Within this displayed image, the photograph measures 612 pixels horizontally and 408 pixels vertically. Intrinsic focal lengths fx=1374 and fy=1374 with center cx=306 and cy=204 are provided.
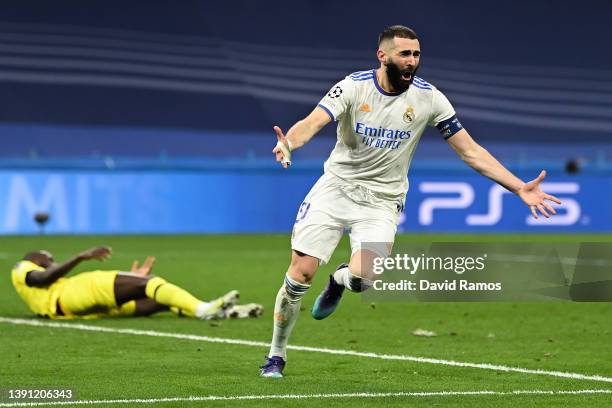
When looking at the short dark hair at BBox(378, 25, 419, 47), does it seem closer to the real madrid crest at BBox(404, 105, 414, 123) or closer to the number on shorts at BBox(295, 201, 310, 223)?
the real madrid crest at BBox(404, 105, 414, 123)

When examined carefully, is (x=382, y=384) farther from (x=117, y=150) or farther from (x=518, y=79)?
(x=518, y=79)

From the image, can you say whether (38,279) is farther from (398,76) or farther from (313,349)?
(398,76)

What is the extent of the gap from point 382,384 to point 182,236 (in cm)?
1750

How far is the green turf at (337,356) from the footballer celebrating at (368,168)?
1.88 ft

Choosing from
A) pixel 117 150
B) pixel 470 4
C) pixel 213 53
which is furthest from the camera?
pixel 470 4

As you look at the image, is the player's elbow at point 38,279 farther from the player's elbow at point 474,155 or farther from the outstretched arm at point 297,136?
the player's elbow at point 474,155

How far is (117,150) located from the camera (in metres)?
28.9

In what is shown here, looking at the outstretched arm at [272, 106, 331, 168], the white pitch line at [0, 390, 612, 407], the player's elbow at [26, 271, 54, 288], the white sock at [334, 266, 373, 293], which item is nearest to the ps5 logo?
the player's elbow at [26, 271, 54, 288]

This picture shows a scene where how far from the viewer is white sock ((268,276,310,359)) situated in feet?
26.6

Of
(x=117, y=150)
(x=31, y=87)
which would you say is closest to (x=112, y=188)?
(x=117, y=150)

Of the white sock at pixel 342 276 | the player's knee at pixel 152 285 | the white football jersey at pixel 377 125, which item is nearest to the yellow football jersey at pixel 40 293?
the player's knee at pixel 152 285

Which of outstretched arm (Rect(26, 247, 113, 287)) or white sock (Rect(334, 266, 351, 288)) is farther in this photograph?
outstretched arm (Rect(26, 247, 113, 287))

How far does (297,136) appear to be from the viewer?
7.58 meters

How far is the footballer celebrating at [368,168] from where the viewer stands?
8023 mm
